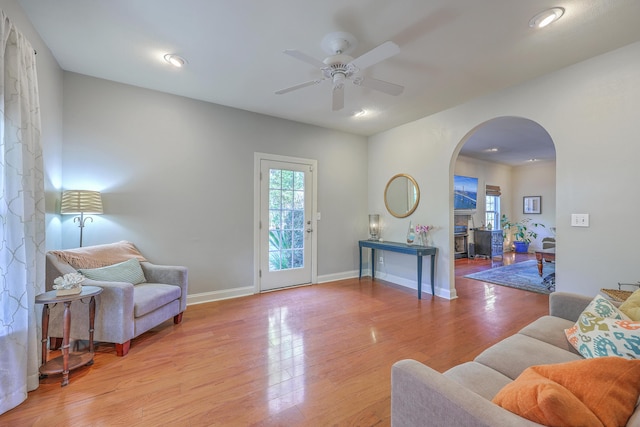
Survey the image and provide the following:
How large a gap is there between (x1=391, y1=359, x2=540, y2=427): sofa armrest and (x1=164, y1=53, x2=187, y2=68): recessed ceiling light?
3059mm

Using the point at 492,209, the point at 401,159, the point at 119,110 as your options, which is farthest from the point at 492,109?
the point at 492,209

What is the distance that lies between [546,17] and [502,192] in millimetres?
7501

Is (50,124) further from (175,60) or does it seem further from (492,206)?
(492,206)

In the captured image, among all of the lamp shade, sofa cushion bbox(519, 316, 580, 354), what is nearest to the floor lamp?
the lamp shade

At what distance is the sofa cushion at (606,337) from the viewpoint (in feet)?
3.85

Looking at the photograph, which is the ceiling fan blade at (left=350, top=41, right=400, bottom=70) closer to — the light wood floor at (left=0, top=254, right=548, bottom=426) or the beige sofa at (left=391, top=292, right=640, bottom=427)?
the beige sofa at (left=391, top=292, right=640, bottom=427)

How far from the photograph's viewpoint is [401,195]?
4.54m

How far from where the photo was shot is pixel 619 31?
217 centimetres

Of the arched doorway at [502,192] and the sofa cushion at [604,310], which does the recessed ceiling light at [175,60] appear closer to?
the sofa cushion at [604,310]

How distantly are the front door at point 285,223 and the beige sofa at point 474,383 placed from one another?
10.3 ft

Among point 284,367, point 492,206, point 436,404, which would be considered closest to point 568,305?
point 436,404

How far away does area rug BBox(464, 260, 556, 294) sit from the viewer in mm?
4301

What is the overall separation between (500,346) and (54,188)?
3.95 meters

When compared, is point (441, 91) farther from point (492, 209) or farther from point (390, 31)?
point (492, 209)
